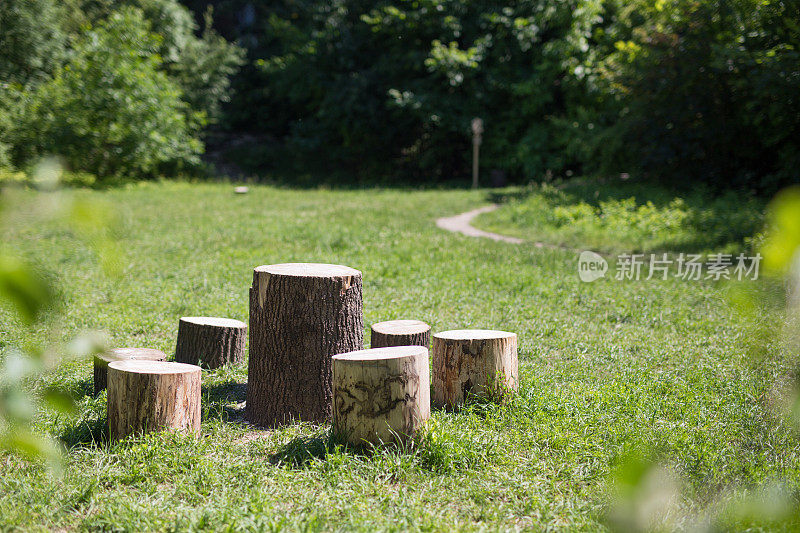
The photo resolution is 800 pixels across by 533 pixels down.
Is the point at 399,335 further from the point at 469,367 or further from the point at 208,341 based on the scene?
the point at 208,341

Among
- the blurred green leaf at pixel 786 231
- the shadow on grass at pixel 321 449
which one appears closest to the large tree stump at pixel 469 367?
the shadow on grass at pixel 321 449

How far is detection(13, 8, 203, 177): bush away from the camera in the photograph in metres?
18.4

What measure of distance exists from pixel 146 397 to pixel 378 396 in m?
1.25

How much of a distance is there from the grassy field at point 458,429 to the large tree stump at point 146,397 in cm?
11

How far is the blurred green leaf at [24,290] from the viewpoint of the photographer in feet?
2.22

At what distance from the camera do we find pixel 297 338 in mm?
3988

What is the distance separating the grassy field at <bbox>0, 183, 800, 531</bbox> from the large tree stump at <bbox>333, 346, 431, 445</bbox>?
0.13 metres

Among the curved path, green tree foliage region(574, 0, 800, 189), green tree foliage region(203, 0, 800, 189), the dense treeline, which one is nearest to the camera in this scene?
the curved path

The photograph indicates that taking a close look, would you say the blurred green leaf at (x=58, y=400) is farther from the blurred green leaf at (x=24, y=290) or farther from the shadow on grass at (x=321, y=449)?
the shadow on grass at (x=321, y=449)

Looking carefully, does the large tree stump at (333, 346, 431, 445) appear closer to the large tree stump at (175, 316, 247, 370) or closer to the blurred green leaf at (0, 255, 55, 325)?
the large tree stump at (175, 316, 247, 370)

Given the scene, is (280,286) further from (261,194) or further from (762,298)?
(261,194)

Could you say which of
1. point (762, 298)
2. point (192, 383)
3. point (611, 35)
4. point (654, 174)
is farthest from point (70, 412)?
point (611, 35)

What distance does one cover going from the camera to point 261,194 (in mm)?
19328

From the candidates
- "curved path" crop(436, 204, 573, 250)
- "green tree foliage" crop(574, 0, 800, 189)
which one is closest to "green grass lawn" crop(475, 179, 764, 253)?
"curved path" crop(436, 204, 573, 250)
